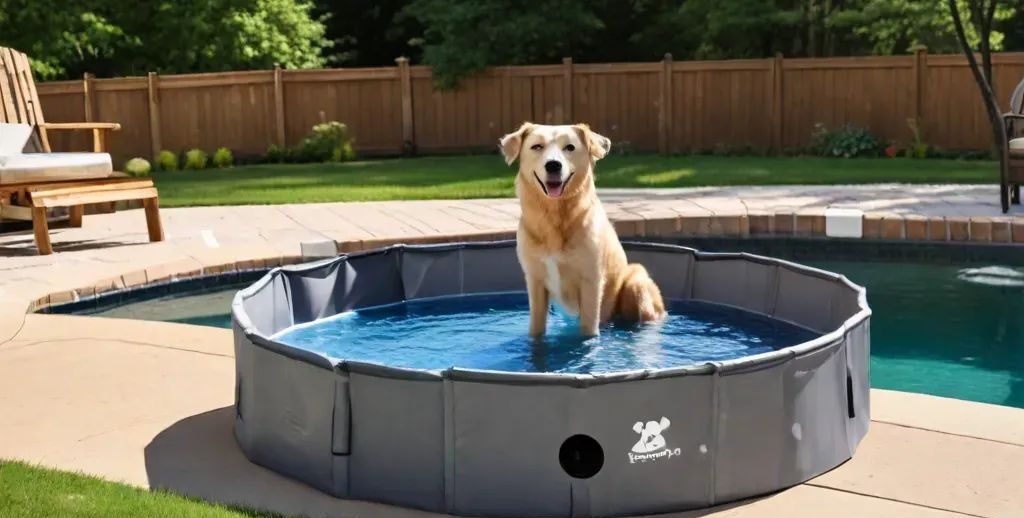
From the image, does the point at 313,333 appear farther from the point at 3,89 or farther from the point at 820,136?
the point at 820,136

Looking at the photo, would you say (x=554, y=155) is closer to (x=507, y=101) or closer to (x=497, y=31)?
(x=507, y=101)

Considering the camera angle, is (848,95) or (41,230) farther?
(848,95)

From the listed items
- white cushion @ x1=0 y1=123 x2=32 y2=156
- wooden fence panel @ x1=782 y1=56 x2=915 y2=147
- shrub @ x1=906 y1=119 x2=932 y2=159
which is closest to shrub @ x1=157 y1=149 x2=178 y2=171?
white cushion @ x1=0 y1=123 x2=32 y2=156

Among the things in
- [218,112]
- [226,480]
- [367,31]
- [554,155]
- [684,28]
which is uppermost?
[367,31]

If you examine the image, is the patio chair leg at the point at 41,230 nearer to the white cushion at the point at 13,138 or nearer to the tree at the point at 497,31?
the white cushion at the point at 13,138

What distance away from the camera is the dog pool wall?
11.6ft

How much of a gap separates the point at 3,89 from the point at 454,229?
13.6 ft

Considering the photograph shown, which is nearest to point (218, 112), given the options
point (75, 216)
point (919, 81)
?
point (75, 216)

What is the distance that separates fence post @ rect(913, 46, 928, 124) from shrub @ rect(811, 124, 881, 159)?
76 cm

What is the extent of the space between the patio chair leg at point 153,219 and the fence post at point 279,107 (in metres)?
11.4

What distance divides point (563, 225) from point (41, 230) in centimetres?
516

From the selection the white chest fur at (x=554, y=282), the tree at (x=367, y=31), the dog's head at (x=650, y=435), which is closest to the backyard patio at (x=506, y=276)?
the dog's head at (x=650, y=435)

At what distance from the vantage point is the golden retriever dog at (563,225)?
5059 millimetres

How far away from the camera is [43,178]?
353 inches
